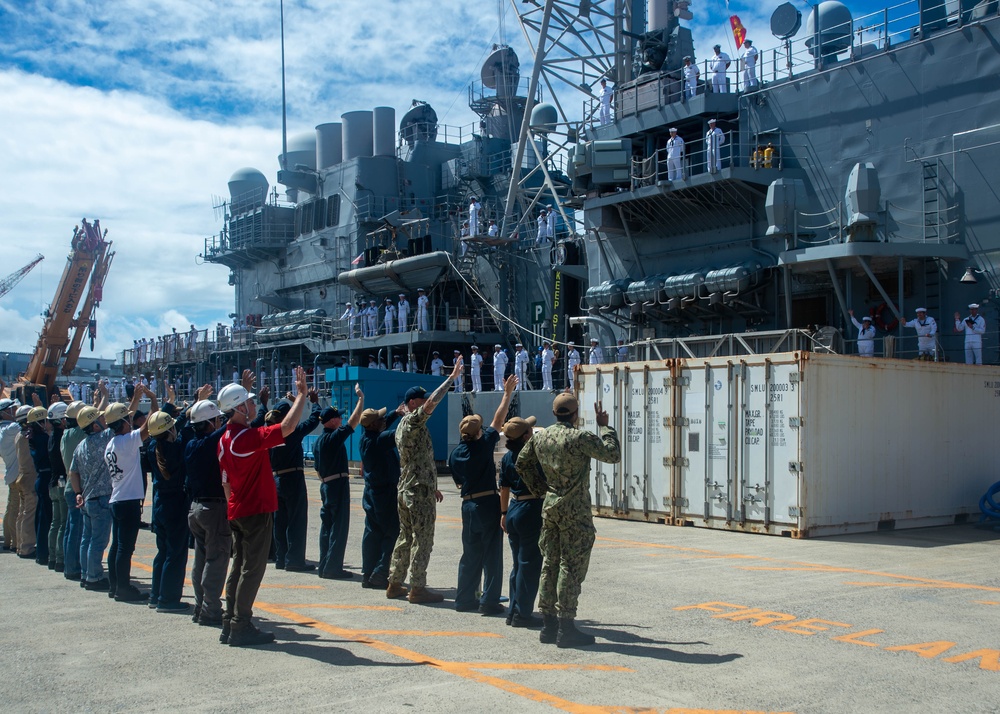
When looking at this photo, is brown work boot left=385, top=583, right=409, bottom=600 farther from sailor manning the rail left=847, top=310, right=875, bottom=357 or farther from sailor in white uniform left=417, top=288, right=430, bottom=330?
sailor in white uniform left=417, top=288, right=430, bottom=330

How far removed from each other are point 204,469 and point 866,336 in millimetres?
13729

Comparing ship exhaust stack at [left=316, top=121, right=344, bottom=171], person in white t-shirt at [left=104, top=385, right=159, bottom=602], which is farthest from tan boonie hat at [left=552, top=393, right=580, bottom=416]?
ship exhaust stack at [left=316, top=121, right=344, bottom=171]

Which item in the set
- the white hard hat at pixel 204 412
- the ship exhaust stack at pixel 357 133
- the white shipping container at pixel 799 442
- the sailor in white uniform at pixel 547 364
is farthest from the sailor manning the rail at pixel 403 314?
the white hard hat at pixel 204 412

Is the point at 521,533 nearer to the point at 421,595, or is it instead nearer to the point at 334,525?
the point at 421,595

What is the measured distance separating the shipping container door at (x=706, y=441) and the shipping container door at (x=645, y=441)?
0.29 metres

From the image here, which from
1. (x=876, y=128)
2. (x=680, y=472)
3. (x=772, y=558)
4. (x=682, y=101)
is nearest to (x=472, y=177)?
(x=682, y=101)

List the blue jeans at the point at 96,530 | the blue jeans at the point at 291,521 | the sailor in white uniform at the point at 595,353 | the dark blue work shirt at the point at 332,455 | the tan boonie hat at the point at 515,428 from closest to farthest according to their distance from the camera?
the tan boonie hat at the point at 515,428
the blue jeans at the point at 96,530
the dark blue work shirt at the point at 332,455
the blue jeans at the point at 291,521
the sailor in white uniform at the point at 595,353

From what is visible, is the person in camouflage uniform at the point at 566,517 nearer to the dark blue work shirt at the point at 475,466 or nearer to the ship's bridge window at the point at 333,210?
the dark blue work shirt at the point at 475,466

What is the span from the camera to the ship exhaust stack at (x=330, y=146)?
122 ft

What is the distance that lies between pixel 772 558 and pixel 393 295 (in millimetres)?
23229

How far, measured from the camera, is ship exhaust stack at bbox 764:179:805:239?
17531mm

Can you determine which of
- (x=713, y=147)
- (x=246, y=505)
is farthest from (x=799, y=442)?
(x=713, y=147)

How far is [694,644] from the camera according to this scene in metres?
6.06

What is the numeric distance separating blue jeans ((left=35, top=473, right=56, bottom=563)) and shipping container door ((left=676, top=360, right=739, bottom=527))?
8.18m
